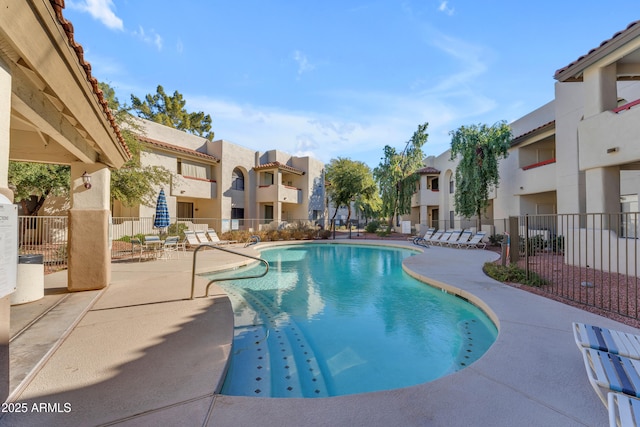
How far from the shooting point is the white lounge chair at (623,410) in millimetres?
1915

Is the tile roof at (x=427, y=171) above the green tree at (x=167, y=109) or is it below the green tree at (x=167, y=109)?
below

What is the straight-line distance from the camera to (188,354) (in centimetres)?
356

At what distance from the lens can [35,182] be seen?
1365 centimetres

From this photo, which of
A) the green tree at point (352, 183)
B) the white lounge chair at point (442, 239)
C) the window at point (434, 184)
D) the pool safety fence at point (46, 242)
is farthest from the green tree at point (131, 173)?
the window at point (434, 184)

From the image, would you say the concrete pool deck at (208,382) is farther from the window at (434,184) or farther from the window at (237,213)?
the window at (434,184)

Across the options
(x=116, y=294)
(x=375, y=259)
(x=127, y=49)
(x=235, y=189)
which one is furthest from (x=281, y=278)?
(x=235, y=189)

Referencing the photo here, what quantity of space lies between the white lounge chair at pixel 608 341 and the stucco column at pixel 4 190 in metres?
5.47

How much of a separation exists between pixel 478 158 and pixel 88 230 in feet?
65.5

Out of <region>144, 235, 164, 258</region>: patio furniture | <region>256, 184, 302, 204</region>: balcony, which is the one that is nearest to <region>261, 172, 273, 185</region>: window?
<region>256, 184, 302, 204</region>: balcony

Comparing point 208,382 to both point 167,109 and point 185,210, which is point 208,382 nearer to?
point 185,210

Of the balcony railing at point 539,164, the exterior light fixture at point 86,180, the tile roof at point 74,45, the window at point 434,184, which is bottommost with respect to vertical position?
the exterior light fixture at point 86,180

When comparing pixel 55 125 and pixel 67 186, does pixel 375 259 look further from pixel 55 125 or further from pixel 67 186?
pixel 67 186

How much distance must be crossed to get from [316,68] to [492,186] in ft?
47.6

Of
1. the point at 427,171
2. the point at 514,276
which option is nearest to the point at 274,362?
the point at 514,276
